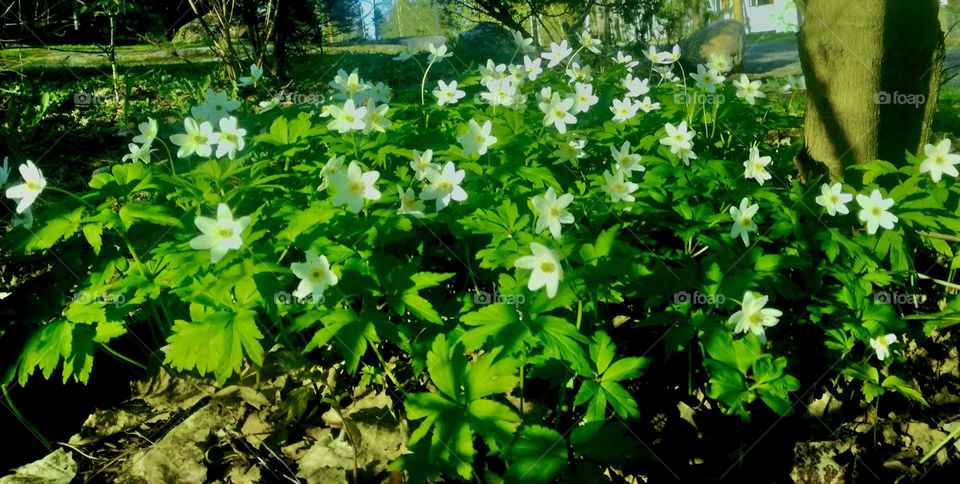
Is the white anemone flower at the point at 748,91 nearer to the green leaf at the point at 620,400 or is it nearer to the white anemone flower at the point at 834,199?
the white anemone flower at the point at 834,199

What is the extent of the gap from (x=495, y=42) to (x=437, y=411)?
875 cm

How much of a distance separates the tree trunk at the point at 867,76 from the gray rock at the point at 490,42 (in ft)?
20.5

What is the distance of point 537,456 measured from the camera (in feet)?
4.90

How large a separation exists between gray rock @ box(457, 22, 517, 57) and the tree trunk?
6.24 meters

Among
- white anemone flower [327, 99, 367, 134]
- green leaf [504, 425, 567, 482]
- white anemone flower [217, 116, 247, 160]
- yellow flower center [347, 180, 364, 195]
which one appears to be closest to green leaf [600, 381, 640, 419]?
green leaf [504, 425, 567, 482]

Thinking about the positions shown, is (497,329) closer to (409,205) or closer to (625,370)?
(625,370)

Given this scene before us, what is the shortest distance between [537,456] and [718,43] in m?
10.7

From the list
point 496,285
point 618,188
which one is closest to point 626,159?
point 618,188

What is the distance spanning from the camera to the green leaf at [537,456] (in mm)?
1468

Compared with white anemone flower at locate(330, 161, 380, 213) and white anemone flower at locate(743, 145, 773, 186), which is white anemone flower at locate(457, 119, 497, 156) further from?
white anemone flower at locate(743, 145, 773, 186)

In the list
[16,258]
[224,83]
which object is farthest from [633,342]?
[224,83]

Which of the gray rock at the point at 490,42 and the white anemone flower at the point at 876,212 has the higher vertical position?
the gray rock at the point at 490,42

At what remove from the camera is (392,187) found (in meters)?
2.15

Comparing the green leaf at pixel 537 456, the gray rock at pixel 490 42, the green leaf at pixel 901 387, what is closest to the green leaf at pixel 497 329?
the green leaf at pixel 537 456
